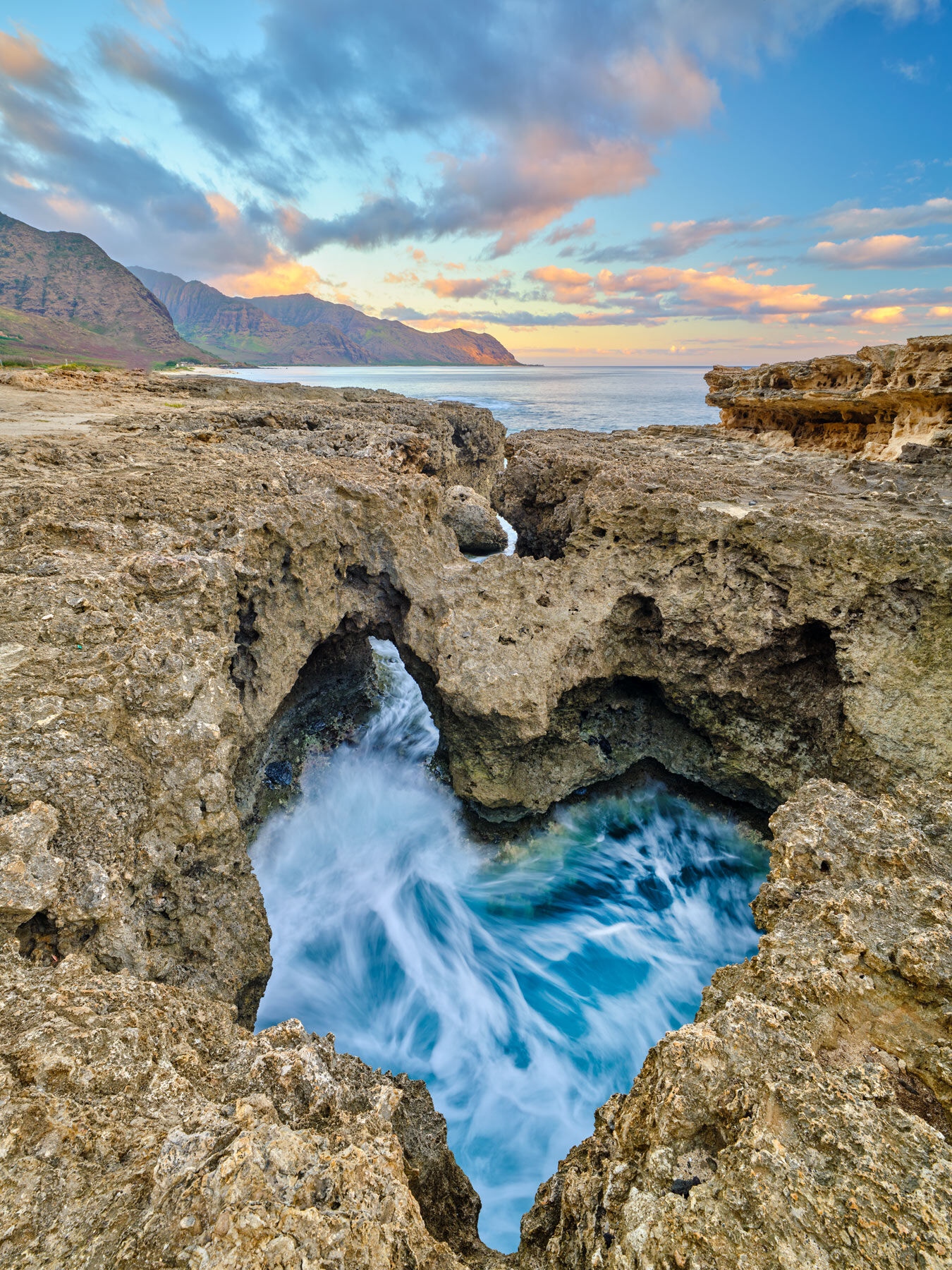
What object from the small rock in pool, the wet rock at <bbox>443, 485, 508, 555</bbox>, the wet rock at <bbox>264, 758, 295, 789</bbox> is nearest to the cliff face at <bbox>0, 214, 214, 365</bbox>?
the wet rock at <bbox>443, 485, 508, 555</bbox>

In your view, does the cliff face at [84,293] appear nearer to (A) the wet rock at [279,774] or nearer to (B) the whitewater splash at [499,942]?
(A) the wet rock at [279,774]

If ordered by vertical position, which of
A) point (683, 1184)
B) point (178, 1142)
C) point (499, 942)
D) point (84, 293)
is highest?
point (84, 293)

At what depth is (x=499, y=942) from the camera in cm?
610

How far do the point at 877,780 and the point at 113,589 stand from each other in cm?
594

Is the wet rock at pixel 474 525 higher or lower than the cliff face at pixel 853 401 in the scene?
lower


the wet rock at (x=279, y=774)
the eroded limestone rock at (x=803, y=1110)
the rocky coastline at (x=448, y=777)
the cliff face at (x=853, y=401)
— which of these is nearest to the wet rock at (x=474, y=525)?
the rocky coastline at (x=448, y=777)

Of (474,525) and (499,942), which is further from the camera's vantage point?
(474,525)

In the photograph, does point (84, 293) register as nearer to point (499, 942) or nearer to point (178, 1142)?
point (499, 942)

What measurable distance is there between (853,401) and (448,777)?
9.12 metres

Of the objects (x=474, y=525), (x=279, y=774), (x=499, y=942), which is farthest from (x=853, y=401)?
(x=279, y=774)

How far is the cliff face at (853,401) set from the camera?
8305mm

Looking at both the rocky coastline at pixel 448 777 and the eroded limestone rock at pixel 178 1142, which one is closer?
the eroded limestone rock at pixel 178 1142

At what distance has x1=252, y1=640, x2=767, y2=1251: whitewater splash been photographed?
5066 mm

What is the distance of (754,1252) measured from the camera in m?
1.53
